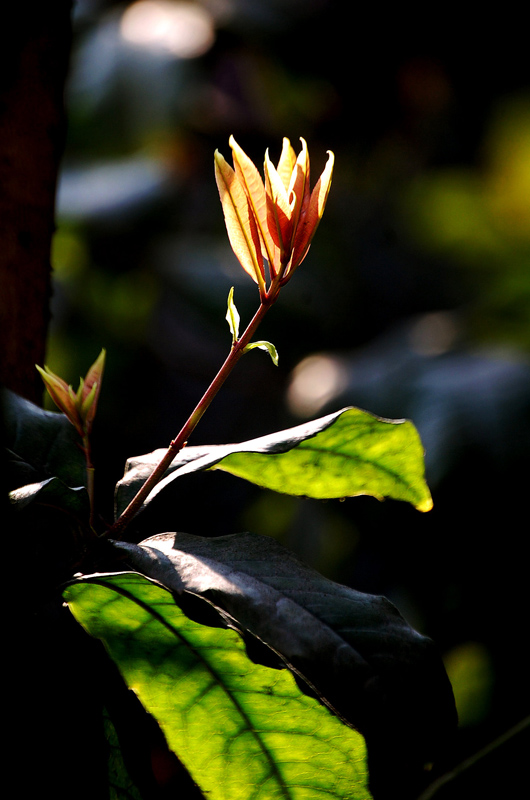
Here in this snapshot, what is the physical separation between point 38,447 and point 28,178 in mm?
273

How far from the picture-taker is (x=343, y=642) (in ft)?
1.05

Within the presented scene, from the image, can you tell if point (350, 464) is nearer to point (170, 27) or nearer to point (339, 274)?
point (339, 274)

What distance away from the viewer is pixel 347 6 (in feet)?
7.58

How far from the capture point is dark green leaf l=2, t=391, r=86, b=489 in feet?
1.51

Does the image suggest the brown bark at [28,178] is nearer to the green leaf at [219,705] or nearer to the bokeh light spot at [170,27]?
the green leaf at [219,705]

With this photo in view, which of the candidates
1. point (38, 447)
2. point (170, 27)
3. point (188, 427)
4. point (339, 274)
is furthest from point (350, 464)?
point (170, 27)

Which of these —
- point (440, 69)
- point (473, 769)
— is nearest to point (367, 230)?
point (440, 69)

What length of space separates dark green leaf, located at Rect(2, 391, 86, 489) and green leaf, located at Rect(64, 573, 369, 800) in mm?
90

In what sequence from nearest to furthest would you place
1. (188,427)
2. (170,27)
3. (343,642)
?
1. (343,642)
2. (188,427)
3. (170,27)

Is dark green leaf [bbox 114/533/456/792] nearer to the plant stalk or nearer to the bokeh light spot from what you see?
the plant stalk

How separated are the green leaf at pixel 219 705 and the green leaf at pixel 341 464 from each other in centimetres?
7

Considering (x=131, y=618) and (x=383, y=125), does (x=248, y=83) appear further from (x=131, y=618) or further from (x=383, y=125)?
(x=131, y=618)

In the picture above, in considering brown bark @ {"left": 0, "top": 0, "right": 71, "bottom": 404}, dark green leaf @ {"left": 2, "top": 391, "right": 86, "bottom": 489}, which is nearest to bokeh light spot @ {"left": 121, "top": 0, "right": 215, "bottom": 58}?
brown bark @ {"left": 0, "top": 0, "right": 71, "bottom": 404}

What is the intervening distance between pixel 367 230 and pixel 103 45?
1.23 meters
